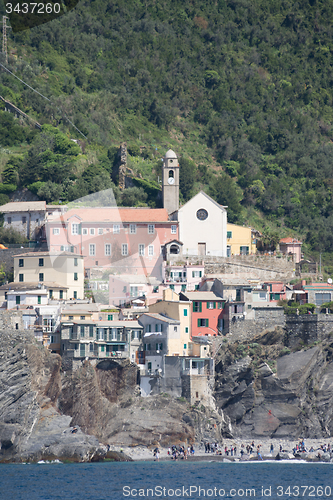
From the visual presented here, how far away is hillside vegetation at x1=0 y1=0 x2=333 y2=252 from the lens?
135250 mm

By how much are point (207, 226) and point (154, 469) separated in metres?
37.6

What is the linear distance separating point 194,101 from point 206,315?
82207 mm

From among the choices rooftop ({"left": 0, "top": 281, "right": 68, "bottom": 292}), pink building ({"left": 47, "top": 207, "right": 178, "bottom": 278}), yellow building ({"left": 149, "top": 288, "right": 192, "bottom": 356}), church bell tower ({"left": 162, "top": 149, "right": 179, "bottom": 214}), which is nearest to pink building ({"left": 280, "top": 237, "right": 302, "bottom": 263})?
church bell tower ({"left": 162, "top": 149, "right": 179, "bottom": 214})

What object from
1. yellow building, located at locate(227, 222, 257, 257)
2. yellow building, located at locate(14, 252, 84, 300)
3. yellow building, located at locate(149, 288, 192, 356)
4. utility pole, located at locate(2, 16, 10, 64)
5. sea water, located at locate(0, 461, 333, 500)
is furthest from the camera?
A: utility pole, located at locate(2, 16, 10, 64)

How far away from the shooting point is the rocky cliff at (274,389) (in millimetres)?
87938

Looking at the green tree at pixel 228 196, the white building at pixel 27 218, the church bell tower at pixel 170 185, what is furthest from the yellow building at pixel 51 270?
the green tree at pixel 228 196

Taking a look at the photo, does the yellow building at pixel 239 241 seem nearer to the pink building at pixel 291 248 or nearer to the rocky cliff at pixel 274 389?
the pink building at pixel 291 248

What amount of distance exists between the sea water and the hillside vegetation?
45349 mm

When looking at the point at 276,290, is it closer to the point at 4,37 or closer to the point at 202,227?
the point at 202,227

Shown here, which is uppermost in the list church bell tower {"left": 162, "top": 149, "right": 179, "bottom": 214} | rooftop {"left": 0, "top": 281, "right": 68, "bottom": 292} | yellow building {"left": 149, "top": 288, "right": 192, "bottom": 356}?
church bell tower {"left": 162, "top": 149, "right": 179, "bottom": 214}

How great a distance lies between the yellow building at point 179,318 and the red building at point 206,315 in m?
0.90

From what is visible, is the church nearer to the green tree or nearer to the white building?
the white building

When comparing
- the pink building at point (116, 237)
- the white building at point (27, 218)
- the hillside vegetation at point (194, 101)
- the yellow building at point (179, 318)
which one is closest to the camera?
the yellow building at point (179, 318)

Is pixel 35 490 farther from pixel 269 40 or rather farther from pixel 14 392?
pixel 269 40
